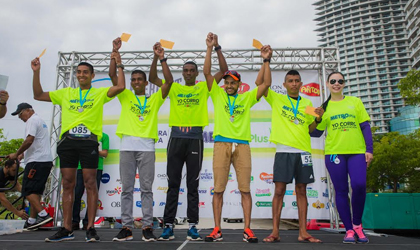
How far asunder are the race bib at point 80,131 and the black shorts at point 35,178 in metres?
1.73

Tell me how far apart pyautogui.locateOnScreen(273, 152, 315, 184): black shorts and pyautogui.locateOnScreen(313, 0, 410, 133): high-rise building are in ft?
262

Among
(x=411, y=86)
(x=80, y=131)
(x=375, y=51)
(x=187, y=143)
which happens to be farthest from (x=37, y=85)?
(x=375, y=51)

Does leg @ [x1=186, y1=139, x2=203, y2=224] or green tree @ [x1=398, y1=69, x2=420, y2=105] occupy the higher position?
green tree @ [x1=398, y1=69, x2=420, y2=105]

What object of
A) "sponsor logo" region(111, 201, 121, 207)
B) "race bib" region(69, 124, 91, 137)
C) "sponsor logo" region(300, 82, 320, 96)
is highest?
"sponsor logo" region(300, 82, 320, 96)

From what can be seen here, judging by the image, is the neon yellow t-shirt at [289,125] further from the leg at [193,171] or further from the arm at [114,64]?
the arm at [114,64]

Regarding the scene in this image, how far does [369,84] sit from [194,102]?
8871cm

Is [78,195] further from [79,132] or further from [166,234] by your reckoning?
[166,234]

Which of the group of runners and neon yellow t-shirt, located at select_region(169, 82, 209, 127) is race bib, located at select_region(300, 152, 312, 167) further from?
neon yellow t-shirt, located at select_region(169, 82, 209, 127)

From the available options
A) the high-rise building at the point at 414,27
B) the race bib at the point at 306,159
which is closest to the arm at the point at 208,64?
the race bib at the point at 306,159

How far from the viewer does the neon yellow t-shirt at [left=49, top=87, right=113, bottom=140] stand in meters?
3.16

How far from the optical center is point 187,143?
3.29m

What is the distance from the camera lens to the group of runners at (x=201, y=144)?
312cm

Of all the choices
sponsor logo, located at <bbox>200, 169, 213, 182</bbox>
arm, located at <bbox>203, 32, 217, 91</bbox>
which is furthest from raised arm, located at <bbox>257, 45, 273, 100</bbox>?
sponsor logo, located at <bbox>200, 169, 213, 182</bbox>

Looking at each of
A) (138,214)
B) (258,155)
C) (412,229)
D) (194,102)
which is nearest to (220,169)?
(194,102)
